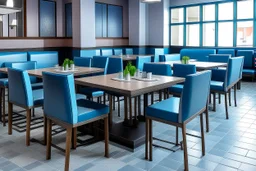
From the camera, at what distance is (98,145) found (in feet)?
9.76

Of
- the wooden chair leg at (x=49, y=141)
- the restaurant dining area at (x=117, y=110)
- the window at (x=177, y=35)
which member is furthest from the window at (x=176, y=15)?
the wooden chair leg at (x=49, y=141)

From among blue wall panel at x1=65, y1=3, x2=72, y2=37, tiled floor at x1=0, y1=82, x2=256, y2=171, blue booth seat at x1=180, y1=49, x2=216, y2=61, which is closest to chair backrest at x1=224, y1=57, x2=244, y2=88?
tiled floor at x1=0, y1=82, x2=256, y2=171

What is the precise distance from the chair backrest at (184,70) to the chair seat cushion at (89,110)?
1.57 m

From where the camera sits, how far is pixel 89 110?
2.51 meters

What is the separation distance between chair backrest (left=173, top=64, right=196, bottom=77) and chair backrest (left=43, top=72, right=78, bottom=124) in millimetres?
1955

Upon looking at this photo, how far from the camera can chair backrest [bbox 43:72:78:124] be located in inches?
88.2

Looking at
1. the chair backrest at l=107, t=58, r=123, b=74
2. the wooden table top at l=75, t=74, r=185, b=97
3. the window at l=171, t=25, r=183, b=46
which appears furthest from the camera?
the window at l=171, t=25, r=183, b=46

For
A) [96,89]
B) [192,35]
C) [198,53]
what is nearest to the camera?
[96,89]

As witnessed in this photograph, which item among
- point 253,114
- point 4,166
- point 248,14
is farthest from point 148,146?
point 248,14

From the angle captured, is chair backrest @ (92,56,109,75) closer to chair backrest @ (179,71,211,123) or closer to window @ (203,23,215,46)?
chair backrest @ (179,71,211,123)

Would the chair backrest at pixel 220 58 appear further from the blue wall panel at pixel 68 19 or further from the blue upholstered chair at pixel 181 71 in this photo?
the blue wall panel at pixel 68 19

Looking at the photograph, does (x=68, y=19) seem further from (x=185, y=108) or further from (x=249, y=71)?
(x=185, y=108)

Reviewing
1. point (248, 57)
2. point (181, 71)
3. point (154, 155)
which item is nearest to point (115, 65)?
point (181, 71)

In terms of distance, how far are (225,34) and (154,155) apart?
7.01m
